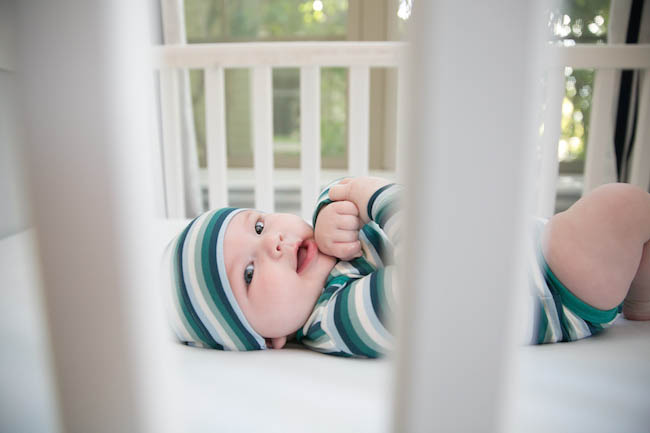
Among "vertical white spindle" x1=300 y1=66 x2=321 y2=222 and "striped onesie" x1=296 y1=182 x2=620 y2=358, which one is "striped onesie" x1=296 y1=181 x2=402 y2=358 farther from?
"vertical white spindle" x1=300 y1=66 x2=321 y2=222

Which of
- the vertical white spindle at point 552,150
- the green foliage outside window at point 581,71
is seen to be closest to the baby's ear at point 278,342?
the vertical white spindle at point 552,150

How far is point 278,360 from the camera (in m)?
0.51

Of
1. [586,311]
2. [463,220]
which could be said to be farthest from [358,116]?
[463,220]

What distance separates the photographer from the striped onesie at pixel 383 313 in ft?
1.77

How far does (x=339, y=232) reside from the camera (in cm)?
62

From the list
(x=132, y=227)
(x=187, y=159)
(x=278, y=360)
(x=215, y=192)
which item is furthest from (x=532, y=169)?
(x=187, y=159)

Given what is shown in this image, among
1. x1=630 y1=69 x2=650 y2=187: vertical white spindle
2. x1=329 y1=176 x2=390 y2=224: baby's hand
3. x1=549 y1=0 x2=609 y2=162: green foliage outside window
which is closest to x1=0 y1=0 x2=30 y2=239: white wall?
x1=329 y1=176 x2=390 y2=224: baby's hand

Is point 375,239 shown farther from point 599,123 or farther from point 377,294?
point 599,123

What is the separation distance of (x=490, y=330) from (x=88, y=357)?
18 centimetres

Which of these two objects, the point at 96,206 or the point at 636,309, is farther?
the point at 636,309

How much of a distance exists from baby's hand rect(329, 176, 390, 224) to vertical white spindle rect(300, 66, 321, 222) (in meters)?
0.40

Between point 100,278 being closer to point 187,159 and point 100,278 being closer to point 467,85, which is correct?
point 467,85

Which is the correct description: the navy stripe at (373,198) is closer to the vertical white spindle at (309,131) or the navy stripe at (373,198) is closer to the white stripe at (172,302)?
the white stripe at (172,302)

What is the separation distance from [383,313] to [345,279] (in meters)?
0.09
